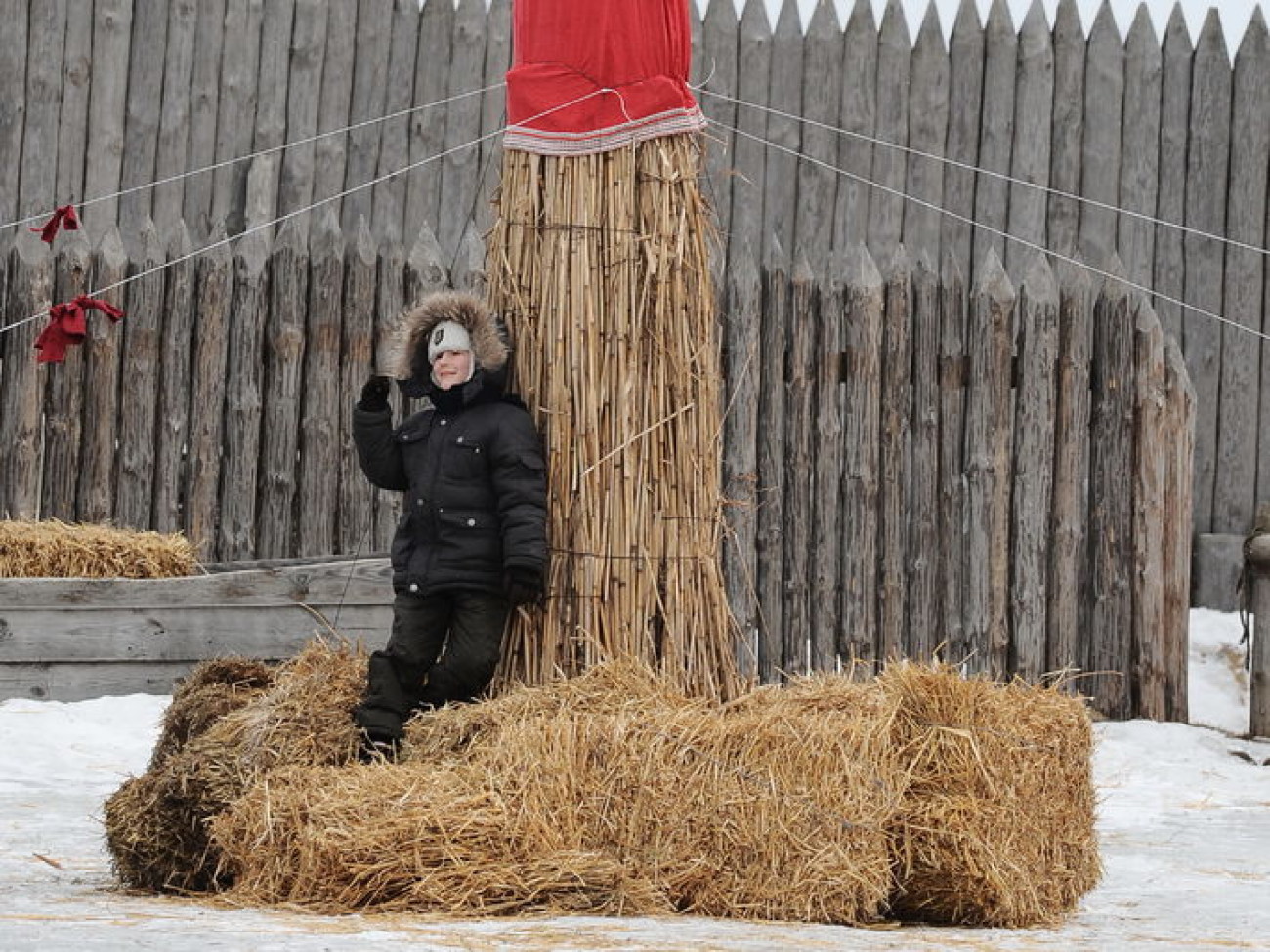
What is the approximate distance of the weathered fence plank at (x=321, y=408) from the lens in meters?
7.66

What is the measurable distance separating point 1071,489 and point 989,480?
1.13 ft

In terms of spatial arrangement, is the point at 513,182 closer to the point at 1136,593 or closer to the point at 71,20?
the point at 1136,593

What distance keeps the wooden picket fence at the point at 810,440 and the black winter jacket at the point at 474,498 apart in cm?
293

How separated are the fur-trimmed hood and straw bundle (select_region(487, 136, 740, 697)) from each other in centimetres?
13

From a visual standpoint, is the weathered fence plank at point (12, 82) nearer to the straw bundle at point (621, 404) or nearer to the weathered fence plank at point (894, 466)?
the weathered fence plank at point (894, 466)

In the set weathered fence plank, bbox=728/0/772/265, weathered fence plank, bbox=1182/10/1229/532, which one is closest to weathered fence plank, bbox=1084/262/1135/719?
weathered fence plank, bbox=1182/10/1229/532

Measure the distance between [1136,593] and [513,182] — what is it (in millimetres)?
3878

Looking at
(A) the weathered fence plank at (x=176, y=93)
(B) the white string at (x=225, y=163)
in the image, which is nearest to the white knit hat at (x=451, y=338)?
(B) the white string at (x=225, y=163)

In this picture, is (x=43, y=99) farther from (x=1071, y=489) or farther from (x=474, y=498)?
(x=474, y=498)

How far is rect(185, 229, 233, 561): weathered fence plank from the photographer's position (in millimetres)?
7637

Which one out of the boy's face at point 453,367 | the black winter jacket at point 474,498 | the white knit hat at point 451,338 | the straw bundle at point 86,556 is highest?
the white knit hat at point 451,338

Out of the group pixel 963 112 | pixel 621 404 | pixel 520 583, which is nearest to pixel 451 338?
pixel 621 404

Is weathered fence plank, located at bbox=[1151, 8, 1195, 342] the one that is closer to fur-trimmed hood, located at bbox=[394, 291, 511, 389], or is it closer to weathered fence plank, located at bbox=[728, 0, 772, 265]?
weathered fence plank, located at bbox=[728, 0, 772, 265]

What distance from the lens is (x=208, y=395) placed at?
7.64 meters
